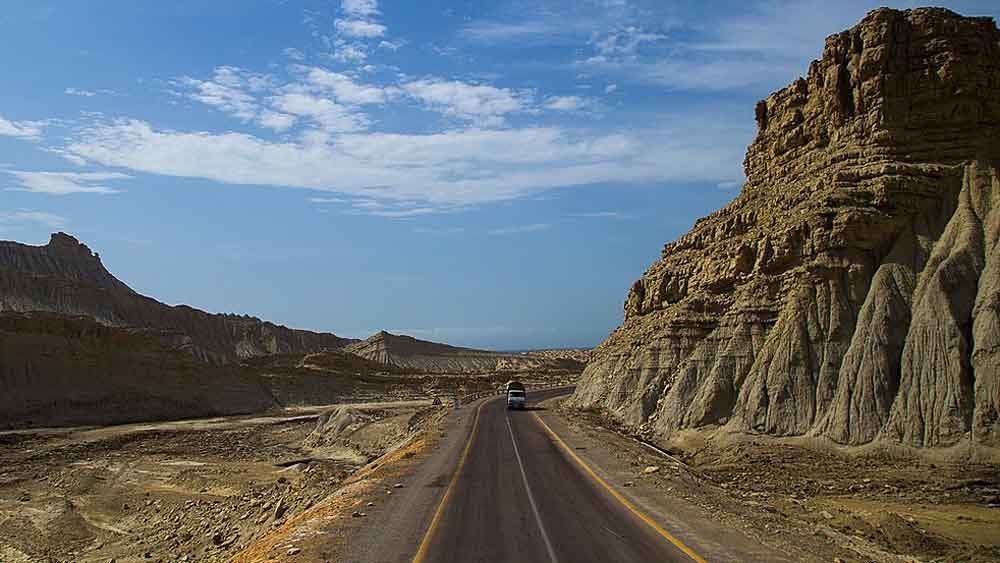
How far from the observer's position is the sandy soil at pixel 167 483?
84.1ft

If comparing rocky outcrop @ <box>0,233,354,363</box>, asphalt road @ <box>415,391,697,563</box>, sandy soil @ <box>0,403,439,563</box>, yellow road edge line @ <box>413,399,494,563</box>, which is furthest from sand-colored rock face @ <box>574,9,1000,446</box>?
rocky outcrop @ <box>0,233,354,363</box>

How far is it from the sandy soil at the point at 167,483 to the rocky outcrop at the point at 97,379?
5.91 metres

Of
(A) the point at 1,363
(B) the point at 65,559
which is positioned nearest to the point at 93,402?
(A) the point at 1,363

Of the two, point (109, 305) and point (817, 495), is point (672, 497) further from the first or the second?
point (109, 305)

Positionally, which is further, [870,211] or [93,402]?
[93,402]

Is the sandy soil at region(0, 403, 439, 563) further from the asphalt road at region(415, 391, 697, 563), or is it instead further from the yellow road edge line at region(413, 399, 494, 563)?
the asphalt road at region(415, 391, 697, 563)

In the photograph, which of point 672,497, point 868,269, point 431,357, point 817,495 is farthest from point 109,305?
point 672,497

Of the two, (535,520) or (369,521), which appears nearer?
(369,521)

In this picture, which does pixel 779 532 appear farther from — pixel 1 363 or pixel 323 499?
pixel 1 363

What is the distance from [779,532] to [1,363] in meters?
62.3

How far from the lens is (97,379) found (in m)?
64.6

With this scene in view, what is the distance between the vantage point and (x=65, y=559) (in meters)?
27.1

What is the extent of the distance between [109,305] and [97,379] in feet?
189

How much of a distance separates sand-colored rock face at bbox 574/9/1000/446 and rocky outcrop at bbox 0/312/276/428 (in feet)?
148
